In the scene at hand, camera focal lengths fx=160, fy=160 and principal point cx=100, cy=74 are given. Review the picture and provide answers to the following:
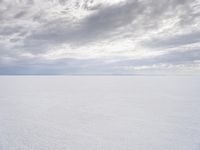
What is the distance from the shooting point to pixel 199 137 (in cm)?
484

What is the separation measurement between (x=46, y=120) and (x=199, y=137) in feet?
18.5

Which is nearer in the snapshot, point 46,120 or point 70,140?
point 70,140

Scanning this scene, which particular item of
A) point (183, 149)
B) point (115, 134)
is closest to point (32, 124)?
point (115, 134)

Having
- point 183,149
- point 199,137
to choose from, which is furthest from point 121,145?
point 199,137

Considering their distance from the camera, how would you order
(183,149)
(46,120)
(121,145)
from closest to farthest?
(183,149) < (121,145) < (46,120)

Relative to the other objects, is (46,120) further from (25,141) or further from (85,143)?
(85,143)

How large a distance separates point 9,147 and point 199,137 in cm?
547

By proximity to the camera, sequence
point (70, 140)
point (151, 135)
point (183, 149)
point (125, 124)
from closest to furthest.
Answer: point (183, 149) < point (70, 140) < point (151, 135) < point (125, 124)

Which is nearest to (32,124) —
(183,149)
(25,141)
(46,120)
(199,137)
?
(46,120)

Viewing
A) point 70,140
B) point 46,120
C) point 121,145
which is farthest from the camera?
point 46,120

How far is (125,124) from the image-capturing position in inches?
244

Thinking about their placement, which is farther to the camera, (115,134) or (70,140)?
(115,134)

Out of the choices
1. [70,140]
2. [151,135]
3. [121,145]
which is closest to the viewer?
[121,145]

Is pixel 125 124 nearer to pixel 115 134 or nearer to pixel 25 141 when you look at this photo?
pixel 115 134
